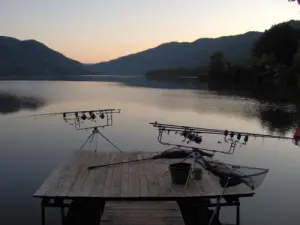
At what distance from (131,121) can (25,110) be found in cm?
1454

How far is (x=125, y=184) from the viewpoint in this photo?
36.2 ft

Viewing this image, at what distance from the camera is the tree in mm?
97125

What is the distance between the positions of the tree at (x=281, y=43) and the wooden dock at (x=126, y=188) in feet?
296

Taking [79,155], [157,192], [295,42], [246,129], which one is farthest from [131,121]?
[295,42]

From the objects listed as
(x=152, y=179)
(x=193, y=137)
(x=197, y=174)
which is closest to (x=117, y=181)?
(x=152, y=179)

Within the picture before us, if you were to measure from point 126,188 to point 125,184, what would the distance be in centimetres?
34

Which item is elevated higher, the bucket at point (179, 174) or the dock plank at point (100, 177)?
the bucket at point (179, 174)

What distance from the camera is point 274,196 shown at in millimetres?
14672

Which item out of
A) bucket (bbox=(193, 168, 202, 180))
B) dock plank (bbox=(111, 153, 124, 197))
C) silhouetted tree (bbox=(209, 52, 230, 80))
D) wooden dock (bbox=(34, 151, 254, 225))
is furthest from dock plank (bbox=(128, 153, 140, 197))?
silhouetted tree (bbox=(209, 52, 230, 80))

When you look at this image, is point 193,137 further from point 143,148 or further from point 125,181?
point 143,148

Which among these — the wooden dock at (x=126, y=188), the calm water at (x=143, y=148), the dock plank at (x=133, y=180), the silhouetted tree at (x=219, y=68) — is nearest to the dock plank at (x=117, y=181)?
the wooden dock at (x=126, y=188)

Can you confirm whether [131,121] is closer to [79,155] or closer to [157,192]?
[79,155]

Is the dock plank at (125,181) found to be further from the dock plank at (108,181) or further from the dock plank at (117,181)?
the dock plank at (108,181)

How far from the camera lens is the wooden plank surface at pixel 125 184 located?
10180mm
